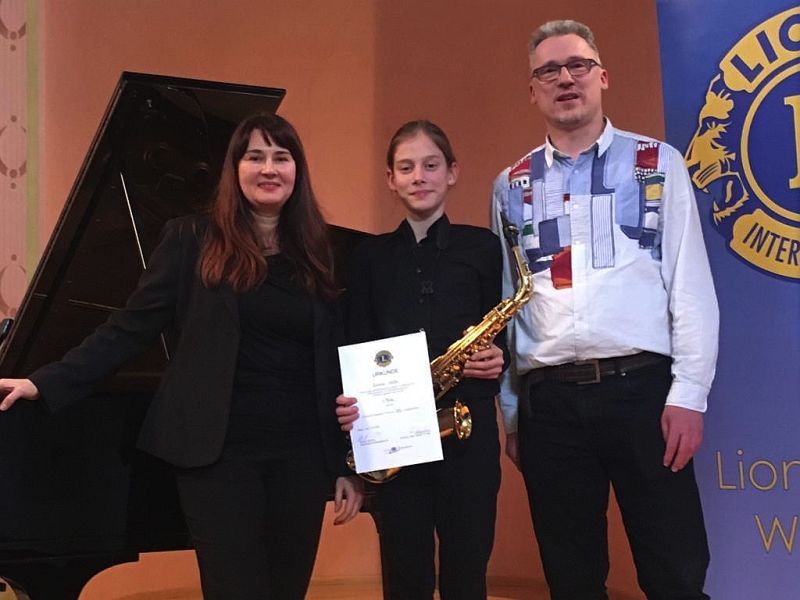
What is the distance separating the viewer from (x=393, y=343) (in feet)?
6.92

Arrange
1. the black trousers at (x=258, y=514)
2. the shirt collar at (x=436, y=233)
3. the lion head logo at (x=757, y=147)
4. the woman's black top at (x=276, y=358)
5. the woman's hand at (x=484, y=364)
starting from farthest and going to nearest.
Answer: the lion head logo at (x=757, y=147)
the shirt collar at (x=436, y=233)
the woman's hand at (x=484, y=364)
the woman's black top at (x=276, y=358)
the black trousers at (x=258, y=514)

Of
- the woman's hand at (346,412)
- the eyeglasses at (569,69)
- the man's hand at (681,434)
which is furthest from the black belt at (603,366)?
the eyeglasses at (569,69)

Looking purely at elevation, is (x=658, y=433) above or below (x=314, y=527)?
above

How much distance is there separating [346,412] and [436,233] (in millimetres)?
518

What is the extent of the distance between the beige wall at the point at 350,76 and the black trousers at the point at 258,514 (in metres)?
2.71

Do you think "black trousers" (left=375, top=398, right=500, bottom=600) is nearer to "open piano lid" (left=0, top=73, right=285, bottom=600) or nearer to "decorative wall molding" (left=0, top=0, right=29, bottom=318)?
"open piano lid" (left=0, top=73, right=285, bottom=600)

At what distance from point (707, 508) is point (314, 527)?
1397 millimetres

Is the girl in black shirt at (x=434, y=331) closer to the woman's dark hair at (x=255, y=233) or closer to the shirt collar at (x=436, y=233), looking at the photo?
the shirt collar at (x=436, y=233)

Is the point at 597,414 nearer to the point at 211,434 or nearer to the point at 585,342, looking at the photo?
the point at 585,342

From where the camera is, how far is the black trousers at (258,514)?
75.0 inches

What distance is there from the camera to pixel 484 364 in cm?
212

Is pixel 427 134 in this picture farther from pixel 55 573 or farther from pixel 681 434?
pixel 55 573

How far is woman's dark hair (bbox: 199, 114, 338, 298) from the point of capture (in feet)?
6.75

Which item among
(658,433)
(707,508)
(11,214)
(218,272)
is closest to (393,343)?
(218,272)
